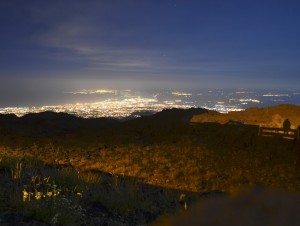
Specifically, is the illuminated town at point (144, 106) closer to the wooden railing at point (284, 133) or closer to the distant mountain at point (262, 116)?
the distant mountain at point (262, 116)

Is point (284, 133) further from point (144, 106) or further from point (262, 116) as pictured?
point (144, 106)

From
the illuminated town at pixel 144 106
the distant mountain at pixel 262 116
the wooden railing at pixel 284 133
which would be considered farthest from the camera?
the illuminated town at pixel 144 106

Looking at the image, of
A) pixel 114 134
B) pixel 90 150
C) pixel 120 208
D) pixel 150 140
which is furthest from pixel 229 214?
pixel 114 134

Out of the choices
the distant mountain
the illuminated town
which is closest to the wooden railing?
the distant mountain

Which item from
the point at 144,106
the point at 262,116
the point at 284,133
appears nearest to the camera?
the point at 284,133

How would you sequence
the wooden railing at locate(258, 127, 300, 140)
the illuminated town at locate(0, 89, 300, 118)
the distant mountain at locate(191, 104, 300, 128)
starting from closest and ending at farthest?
the wooden railing at locate(258, 127, 300, 140) → the distant mountain at locate(191, 104, 300, 128) → the illuminated town at locate(0, 89, 300, 118)

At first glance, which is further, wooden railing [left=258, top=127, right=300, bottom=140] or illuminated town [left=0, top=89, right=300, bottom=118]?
illuminated town [left=0, top=89, right=300, bottom=118]

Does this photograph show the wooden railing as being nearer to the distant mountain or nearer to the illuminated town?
the distant mountain

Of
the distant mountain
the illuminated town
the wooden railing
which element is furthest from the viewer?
the illuminated town

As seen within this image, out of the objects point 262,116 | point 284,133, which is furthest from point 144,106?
point 284,133

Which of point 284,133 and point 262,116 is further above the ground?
point 262,116

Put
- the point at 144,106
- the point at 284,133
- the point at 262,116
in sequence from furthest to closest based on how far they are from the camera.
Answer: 1. the point at 144,106
2. the point at 262,116
3. the point at 284,133

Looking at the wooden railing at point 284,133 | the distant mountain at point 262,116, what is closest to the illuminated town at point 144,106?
the distant mountain at point 262,116
